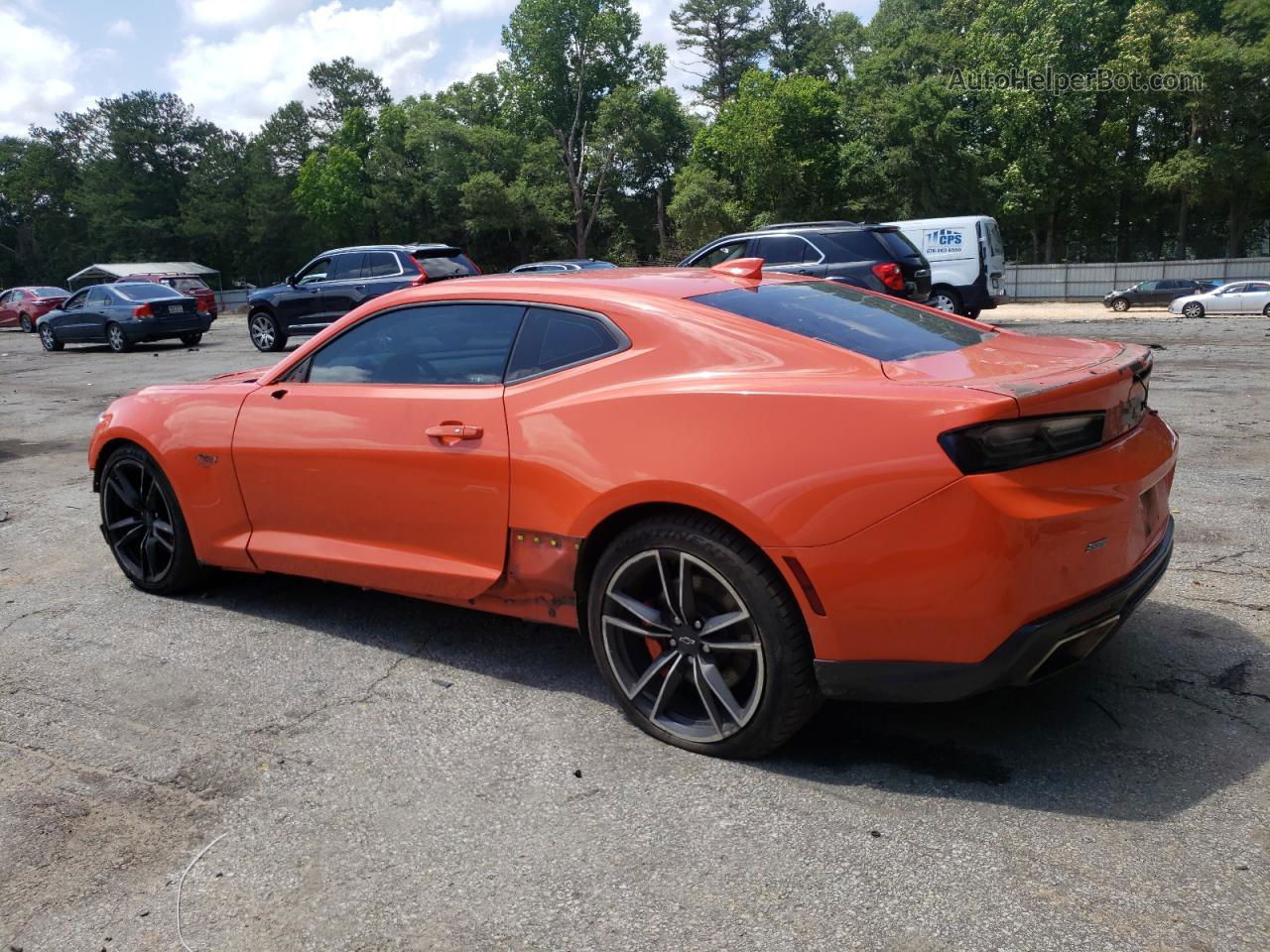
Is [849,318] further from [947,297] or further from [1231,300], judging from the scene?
[1231,300]

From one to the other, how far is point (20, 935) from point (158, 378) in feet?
45.8

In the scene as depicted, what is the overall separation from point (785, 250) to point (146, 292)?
13.9 meters

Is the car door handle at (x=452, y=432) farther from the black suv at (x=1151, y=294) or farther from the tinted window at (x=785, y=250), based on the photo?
the black suv at (x=1151, y=294)

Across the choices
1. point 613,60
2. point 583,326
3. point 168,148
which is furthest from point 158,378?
point 168,148

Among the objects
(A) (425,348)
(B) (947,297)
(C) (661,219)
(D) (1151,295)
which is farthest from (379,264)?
(C) (661,219)

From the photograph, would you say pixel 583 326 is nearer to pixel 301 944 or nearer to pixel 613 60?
pixel 301 944

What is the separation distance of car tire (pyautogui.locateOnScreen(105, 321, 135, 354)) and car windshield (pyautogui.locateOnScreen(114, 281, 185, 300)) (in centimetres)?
69

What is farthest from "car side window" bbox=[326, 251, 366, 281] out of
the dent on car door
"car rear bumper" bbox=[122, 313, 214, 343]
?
the dent on car door

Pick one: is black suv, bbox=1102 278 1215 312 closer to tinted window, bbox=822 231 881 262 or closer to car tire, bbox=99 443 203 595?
tinted window, bbox=822 231 881 262

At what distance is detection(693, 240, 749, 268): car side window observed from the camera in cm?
1461

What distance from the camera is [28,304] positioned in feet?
111

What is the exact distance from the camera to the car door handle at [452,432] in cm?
356

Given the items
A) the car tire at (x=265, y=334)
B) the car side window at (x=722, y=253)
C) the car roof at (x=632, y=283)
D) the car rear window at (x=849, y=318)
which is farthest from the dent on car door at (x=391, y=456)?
the car tire at (x=265, y=334)

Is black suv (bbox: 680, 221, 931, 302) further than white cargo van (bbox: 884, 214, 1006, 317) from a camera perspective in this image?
No
